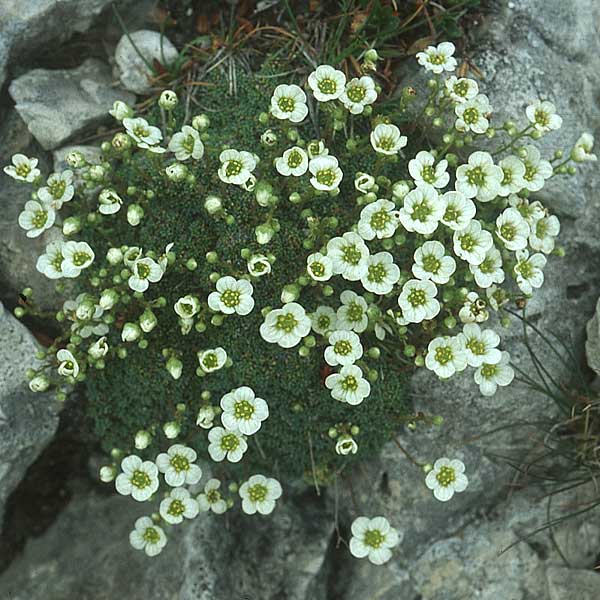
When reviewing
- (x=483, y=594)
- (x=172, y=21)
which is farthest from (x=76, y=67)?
(x=483, y=594)

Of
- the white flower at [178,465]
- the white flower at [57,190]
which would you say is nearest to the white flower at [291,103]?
the white flower at [57,190]

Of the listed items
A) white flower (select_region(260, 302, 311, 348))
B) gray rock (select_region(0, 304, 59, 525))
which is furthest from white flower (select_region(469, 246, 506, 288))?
gray rock (select_region(0, 304, 59, 525))

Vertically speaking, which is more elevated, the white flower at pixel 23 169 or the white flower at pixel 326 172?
the white flower at pixel 23 169

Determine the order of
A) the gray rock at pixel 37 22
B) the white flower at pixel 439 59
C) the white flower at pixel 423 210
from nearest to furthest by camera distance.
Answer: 1. the white flower at pixel 423 210
2. the white flower at pixel 439 59
3. the gray rock at pixel 37 22

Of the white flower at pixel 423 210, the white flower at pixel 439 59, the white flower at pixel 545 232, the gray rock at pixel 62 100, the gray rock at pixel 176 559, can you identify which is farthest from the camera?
the gray rock at pixel 176 559

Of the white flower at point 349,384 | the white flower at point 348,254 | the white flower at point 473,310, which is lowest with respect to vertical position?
the white flower at point 349,384

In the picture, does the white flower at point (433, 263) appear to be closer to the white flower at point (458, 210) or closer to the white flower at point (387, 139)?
the white flower at point (458, 210)

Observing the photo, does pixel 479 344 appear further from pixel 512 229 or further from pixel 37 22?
pixel 37 22
